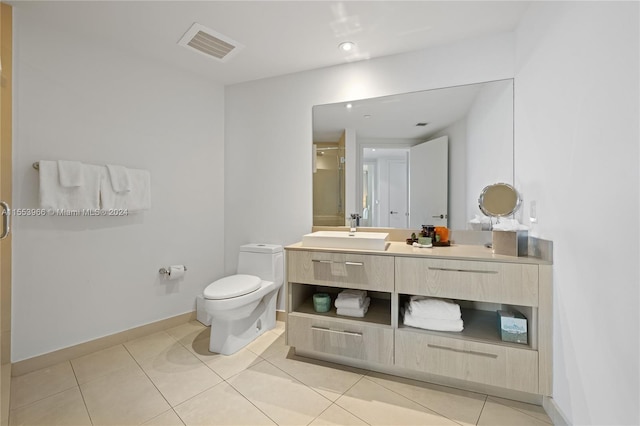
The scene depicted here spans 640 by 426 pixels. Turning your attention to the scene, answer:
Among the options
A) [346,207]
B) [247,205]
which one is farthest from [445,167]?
[247,205]

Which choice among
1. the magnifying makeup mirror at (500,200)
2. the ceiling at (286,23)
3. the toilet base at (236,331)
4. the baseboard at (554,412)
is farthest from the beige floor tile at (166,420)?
the ceiling at (286,23)

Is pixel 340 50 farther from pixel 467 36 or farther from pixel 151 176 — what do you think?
pixel 151 176

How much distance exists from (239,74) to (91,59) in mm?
1066

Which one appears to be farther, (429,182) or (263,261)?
(263,261)

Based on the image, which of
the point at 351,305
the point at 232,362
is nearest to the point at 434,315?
the point at 351,305

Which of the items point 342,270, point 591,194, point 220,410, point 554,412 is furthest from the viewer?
point 342,270

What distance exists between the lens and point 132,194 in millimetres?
2195

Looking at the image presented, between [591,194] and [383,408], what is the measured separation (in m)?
1.35

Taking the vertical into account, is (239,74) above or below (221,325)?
above

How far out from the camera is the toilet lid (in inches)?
78.2

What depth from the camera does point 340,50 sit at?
7.18ft

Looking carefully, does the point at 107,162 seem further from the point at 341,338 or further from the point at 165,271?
the point at 341,338

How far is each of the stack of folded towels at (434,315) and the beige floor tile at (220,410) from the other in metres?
0.93

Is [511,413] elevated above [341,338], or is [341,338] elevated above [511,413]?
[341,338]
